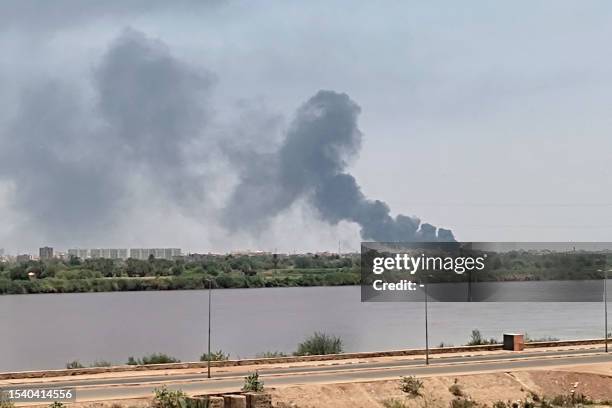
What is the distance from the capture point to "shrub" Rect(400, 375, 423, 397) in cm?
3775

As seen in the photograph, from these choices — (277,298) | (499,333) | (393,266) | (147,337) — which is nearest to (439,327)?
(499,333)

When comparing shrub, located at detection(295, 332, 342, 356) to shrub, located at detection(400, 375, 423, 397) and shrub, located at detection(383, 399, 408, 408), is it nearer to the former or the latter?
shrub, located at detection(400, 375, 423, 397)

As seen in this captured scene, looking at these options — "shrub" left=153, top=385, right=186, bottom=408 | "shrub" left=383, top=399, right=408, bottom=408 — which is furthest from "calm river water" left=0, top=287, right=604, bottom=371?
"shrub" left=153, top=385, right=186, bottom=408

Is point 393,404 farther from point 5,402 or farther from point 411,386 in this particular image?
point 5,402

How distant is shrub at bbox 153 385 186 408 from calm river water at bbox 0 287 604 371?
26.0 m

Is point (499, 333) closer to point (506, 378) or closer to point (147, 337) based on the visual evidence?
point (147, 337)

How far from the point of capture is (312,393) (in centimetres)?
3625

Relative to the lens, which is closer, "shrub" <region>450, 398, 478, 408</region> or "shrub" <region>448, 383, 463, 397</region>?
"shrub" <region>450, 398, 478, 408</region>

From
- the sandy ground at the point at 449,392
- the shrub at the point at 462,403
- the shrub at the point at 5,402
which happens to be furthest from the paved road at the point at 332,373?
the shrub at the point at 462,403

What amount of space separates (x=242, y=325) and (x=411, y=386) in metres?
51.2

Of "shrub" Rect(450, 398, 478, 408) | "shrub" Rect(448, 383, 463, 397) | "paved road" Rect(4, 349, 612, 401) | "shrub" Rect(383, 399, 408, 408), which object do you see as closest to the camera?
"paved road" Rect(4, 349, 612, 401)

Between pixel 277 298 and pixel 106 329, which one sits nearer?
pixel 106 329

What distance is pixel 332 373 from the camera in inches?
1657

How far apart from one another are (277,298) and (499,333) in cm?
6292
